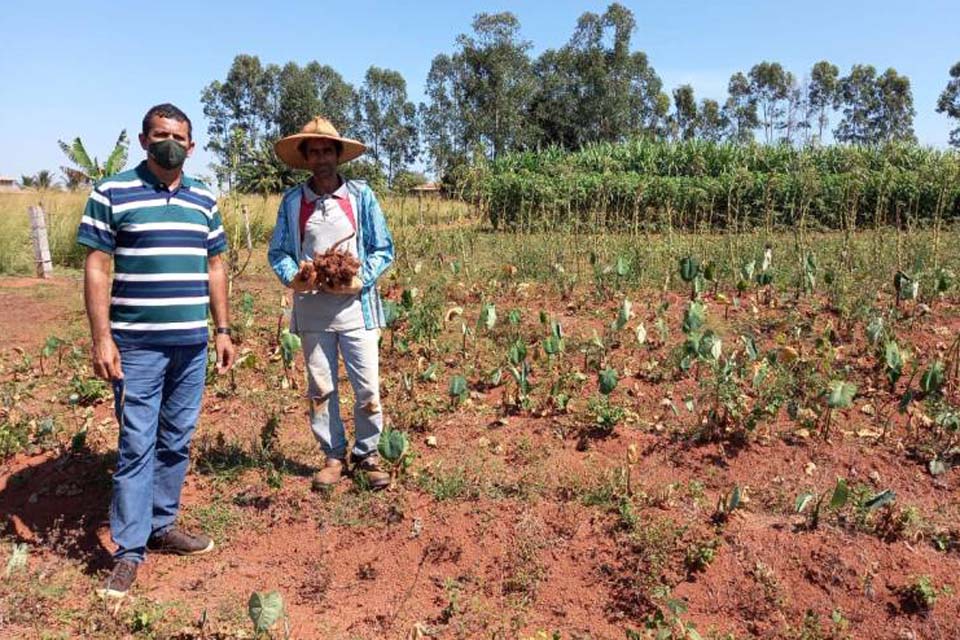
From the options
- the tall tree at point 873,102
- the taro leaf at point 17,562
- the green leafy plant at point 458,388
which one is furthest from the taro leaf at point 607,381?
the tall tree at point 873,102

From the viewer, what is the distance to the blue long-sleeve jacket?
2.99 meters

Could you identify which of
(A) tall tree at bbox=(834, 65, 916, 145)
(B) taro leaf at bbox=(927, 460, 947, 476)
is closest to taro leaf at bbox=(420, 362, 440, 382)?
(B) taro leaf at bbox=(927, 460, 947, 476)

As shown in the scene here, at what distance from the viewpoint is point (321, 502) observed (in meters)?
3.11

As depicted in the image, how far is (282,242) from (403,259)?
12.1ft

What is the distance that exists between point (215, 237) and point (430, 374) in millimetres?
1808

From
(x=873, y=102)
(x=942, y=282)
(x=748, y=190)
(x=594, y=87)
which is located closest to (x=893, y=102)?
(x=873, y=102)

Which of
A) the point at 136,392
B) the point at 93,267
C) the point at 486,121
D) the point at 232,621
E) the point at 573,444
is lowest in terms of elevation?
the point at 232,621

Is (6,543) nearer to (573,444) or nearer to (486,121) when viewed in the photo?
(573,444)

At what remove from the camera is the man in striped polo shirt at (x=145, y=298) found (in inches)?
94.7

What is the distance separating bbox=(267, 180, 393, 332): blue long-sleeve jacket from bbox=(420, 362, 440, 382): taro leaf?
1.16 m

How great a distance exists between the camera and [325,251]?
2959 millimetres

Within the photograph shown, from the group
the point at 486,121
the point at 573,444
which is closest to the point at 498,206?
the point at 573,444

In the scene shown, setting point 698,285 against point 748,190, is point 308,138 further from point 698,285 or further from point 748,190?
point 748,190

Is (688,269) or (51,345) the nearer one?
(51,345)
